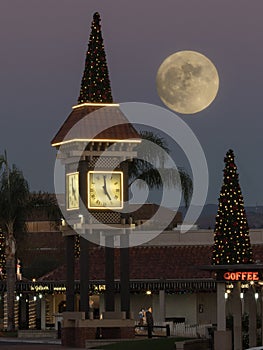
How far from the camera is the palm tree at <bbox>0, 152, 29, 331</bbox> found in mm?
71438

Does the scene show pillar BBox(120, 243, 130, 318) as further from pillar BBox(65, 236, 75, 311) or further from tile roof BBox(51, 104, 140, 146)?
tile roof BBox(51, 104, 140, 146)

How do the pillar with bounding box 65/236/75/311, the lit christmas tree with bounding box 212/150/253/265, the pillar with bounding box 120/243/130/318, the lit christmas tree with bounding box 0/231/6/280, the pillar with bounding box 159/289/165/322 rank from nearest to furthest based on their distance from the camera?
the lit christmas tree with bounding box 212/150/253/265 < the pillar with bounding box 120/243/130/318 < the pillar with bounding box 65/236/75/311 < the pillar with bounding box 159/289/165/322 < the lit christmas tree with bounding box 0/231/6/280

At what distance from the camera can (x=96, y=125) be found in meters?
54.8

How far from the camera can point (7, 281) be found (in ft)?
242

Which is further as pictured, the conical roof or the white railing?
the conical roof

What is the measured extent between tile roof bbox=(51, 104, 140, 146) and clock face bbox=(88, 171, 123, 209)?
163 cm

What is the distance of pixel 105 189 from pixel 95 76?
5181 millimetres

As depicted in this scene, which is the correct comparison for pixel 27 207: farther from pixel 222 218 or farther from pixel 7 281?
pixel 222 218

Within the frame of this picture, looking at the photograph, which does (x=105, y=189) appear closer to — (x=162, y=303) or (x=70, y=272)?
(x=70, y=272)

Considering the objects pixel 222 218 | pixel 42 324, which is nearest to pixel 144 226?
pixel 42 324

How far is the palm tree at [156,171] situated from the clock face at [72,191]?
19776 millimetres

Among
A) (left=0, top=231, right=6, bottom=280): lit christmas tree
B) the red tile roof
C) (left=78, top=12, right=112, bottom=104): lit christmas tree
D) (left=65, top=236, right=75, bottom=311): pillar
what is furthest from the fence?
(left=0, top=231, right=6, bottom=280): lit christmas tree

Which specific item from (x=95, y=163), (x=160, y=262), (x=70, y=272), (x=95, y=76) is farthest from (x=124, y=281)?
(x=160, y=262)

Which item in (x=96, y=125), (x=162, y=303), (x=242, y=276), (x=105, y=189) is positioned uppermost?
(x=96, y=125)
